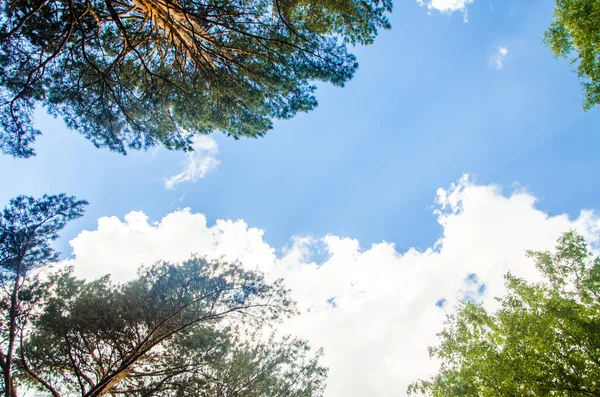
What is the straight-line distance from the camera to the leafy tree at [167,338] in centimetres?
820

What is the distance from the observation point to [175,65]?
28.2ft

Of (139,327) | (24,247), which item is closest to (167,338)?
(139,327)

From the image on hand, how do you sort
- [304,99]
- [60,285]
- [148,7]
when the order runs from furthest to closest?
[60,285]
[304,99]
[148,7]

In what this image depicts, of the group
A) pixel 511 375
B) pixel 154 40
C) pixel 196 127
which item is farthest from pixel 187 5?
pixel 511 375

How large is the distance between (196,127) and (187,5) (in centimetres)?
358

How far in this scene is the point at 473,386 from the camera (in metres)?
9.54

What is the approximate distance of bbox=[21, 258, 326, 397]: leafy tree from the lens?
8203 millimetres

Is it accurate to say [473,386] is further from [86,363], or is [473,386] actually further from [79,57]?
[79,57]

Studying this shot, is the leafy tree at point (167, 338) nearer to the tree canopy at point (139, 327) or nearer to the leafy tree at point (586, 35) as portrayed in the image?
the tree canopy at point (139, 327)

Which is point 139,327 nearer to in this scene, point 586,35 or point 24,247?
point 24,247

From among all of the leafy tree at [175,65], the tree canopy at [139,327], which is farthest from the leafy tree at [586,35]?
the tree canopy at [139,327]

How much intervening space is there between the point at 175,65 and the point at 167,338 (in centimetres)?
956

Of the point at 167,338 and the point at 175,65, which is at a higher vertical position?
the point at 175,65

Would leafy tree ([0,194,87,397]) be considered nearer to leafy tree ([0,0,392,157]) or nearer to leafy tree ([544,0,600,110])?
leafy tree ([0,0,392,157])
